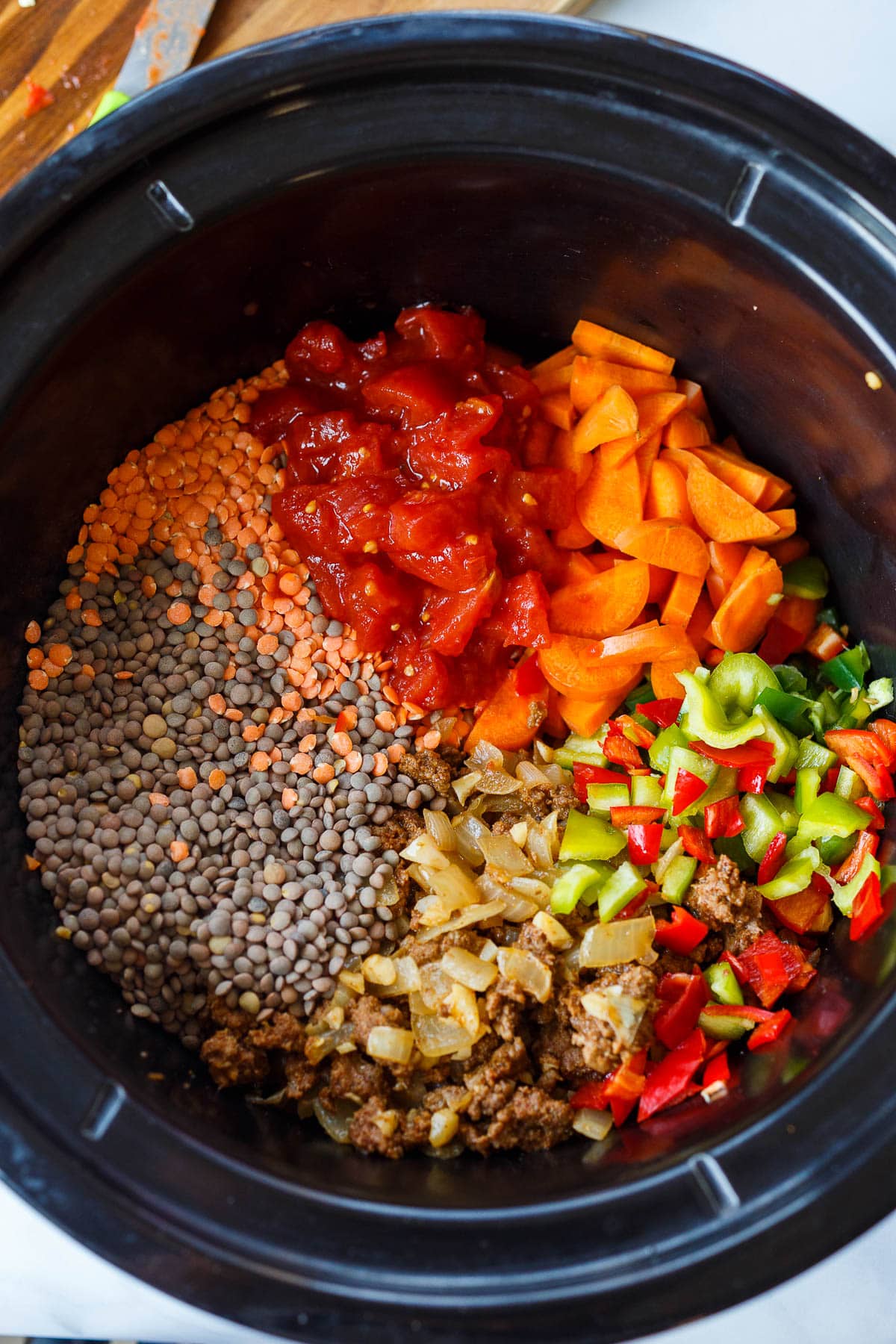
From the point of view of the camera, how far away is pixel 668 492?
202 cm

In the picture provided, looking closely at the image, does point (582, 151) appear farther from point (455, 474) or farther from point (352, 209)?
point (455, 474)

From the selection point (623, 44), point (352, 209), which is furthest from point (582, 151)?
point (352, 209)

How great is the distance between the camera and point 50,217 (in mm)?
1633

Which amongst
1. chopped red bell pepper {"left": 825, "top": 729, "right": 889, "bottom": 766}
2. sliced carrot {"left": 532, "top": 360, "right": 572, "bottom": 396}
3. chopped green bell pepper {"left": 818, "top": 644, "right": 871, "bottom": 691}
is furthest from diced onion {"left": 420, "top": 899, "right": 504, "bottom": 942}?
sliced carrot {"left": 532, "top": 360, "right": 572, "bottom": 396}

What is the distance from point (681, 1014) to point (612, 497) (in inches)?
37.6

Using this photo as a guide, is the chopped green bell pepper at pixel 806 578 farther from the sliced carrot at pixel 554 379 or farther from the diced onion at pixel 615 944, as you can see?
the diced onion at pixel 615 944

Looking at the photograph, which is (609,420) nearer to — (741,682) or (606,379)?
(606,379)

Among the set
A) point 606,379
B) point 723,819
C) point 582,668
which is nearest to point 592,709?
point 582,668

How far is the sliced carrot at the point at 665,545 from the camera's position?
6.52 ft

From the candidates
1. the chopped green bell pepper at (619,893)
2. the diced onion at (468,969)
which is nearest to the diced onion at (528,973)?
the diced onion at (468,969)

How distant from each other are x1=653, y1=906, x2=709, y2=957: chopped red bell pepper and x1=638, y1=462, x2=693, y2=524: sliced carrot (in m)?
0.75

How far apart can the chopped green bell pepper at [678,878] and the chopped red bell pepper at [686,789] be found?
0.09 metres

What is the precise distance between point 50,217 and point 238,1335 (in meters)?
1.88

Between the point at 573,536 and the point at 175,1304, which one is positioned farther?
the point at 573,536
